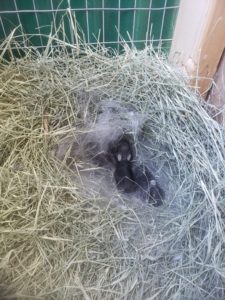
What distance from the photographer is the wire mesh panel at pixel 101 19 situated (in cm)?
109

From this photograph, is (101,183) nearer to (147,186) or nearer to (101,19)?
(147,186)

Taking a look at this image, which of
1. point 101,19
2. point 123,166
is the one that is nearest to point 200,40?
point 101,19

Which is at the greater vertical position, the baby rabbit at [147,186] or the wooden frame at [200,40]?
the wooden frame at [200,40]

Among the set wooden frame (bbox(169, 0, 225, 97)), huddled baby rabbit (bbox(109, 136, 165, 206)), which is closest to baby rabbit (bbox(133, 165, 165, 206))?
huddled baby rabbit (bbox(109, 136, 165, 206))

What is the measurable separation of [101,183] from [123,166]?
9cm

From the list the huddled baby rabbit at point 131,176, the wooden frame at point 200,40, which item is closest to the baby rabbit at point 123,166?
the huddled baby rabbit at point 131,176

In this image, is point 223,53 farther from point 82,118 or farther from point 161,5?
point 82,118

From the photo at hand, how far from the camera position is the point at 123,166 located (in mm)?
1051

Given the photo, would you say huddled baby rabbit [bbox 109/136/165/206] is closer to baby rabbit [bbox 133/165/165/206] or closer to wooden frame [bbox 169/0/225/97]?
baby rabbit [bbox 133/165/165/206]

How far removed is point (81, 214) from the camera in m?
0.92

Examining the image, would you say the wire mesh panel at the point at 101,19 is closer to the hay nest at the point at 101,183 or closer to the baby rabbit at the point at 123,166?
the hay nest at the point at 101,183

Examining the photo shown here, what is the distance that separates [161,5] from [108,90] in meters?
0.32

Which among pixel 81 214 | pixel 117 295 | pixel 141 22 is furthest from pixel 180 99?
pixel 117 295

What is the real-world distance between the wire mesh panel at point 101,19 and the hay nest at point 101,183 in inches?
2.2
